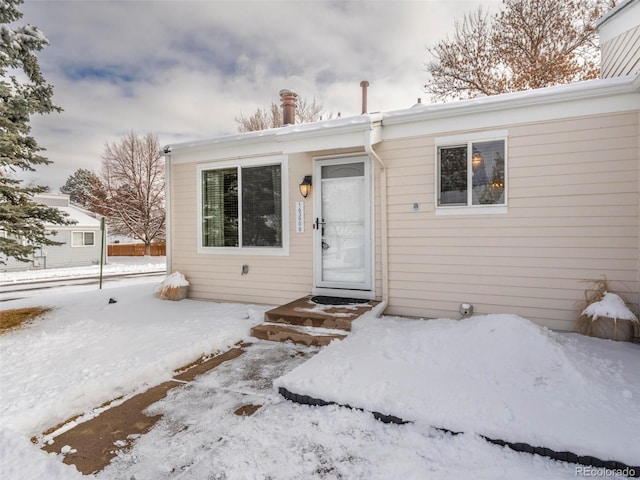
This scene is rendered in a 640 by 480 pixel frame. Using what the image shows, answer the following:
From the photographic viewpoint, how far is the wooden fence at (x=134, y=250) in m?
23.2

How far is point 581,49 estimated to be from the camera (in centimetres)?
1198

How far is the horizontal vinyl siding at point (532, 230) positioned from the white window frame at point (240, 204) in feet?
5.43

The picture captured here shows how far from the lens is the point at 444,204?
475 centimetres

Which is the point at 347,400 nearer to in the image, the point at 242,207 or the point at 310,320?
the point at 310,320

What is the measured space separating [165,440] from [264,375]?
1090mm

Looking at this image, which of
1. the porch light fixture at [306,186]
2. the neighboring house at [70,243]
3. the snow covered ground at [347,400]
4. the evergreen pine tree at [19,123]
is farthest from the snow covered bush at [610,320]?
the neighboring house at [70,243]

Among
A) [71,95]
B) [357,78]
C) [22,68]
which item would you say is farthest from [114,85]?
[357,78]

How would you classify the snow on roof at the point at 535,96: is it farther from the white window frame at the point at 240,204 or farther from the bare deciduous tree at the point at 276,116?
the bare deciduous tree at the point at 276,116

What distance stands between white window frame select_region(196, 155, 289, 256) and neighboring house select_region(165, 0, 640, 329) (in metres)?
0.02

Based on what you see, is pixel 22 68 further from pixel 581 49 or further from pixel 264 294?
pixel 581 49

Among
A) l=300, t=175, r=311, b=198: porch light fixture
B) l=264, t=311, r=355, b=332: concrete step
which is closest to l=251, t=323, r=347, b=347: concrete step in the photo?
l=264, t=311, r=355, b=332: concrete step

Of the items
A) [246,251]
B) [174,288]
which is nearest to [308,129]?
[246,251]

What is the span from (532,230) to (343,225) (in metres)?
2.47

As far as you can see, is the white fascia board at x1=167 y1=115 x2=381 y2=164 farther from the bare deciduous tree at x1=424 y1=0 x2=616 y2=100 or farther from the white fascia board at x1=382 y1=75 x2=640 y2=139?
the bare deciduous tree at x1=424 y1=0 x2=616 y2=100
